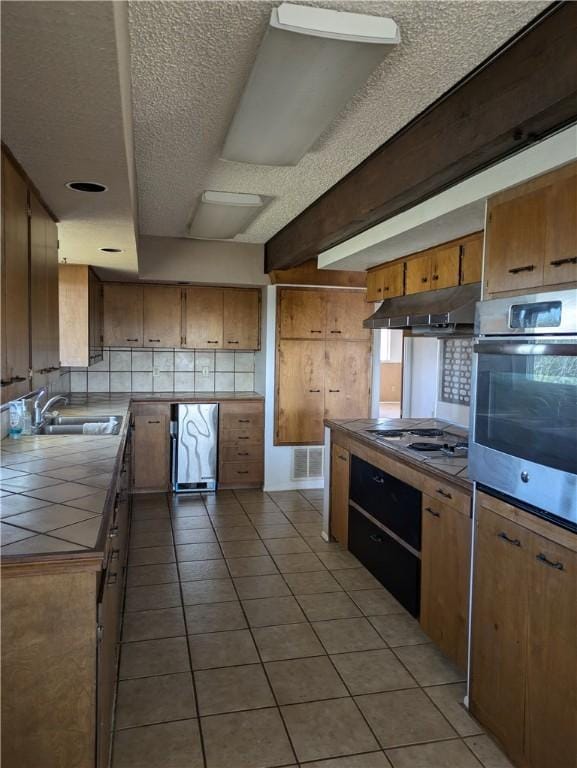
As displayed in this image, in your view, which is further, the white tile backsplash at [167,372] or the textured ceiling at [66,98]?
the white tile backsplash at [167,372]

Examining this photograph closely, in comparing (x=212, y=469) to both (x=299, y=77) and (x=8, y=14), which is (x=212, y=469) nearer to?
(x=299, y=77)

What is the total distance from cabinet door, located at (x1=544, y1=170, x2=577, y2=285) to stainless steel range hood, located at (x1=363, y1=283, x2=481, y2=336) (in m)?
1.07

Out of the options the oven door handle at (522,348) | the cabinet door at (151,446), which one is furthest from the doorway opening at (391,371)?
the oven door handle at (522,348)

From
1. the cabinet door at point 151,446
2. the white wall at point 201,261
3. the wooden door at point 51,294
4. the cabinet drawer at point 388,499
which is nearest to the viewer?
the wooden door at point 51,294

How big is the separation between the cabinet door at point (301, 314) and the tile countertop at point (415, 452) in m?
1.57

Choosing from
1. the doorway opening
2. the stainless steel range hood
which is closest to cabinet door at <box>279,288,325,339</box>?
the stainless steel range hood

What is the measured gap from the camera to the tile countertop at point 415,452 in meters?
2.49

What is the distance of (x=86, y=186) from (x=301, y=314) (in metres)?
3.39

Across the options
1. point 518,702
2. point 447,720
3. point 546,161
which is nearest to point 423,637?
point 447,720

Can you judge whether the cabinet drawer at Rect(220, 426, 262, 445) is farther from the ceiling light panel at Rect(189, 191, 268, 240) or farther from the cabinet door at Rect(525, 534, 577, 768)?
the cabinet door at Rect(525, 534, 577, 768)

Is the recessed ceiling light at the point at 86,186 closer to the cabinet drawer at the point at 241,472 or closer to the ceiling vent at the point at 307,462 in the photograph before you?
the cabinet drawer at the point at 241,472

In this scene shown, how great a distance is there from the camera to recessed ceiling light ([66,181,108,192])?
7.16ft

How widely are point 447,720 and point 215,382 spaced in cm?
433

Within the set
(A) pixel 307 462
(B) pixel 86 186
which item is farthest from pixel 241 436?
(B) pixel 86 186
